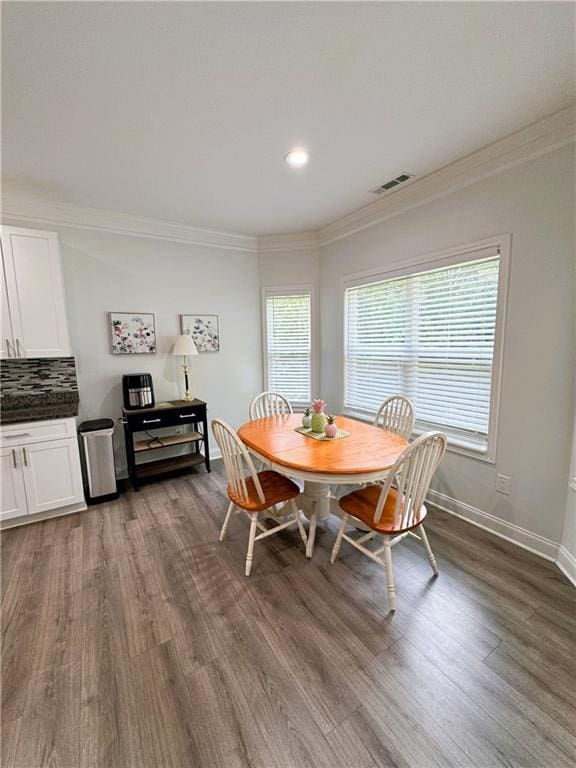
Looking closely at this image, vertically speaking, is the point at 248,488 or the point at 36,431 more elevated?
the point at 36,431

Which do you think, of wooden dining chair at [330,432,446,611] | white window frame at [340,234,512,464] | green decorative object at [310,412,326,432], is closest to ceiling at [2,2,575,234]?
white window frame at [340,234,512,464]

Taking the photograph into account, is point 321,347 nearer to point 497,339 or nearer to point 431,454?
point 497,339

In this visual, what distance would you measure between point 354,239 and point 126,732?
3899 mm

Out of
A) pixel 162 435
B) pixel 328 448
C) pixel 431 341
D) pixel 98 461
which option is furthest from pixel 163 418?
pixel 431 341

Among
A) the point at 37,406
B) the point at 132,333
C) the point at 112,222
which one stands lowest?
the point at 37,406

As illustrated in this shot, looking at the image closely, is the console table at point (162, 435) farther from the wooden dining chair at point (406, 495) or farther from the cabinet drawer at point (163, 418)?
the wooden dining chair at point (406, 495)

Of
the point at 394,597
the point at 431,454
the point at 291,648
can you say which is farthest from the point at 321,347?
the point at 291,648

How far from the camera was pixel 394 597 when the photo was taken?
1729mm

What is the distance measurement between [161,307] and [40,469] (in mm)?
1939

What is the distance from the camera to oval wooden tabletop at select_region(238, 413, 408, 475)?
5.94 feet

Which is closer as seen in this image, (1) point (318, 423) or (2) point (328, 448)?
(2) point (328, 448)

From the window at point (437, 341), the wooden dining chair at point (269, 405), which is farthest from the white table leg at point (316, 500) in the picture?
the window at point (437, 341)

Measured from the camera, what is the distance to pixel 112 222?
3.19m

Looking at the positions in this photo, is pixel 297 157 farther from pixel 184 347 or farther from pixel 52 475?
pixel 52 475
